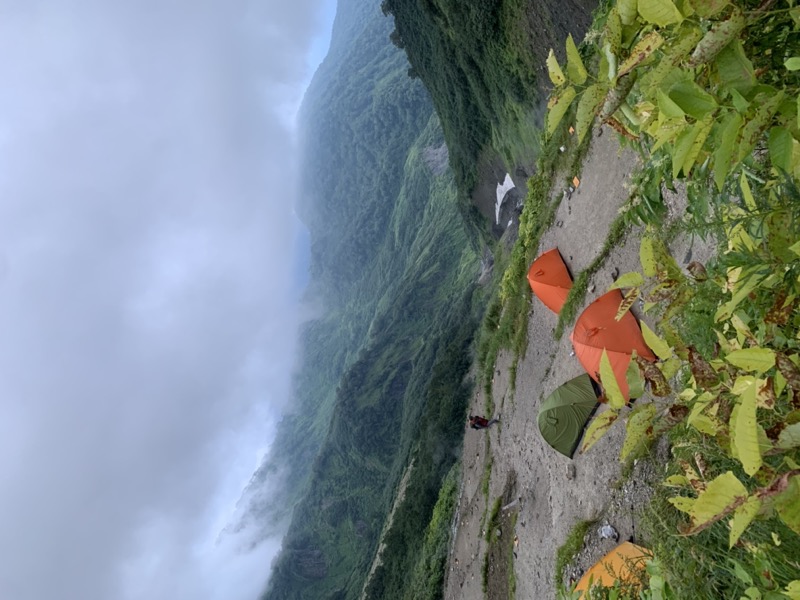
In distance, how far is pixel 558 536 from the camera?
1105 centimetres

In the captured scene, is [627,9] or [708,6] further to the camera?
[627,9]

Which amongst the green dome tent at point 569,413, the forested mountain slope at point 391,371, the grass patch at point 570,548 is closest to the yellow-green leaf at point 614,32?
the grass patch at point 570,548

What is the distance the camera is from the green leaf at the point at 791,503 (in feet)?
Answer: 4.37

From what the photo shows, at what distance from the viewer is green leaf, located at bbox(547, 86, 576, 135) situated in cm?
179

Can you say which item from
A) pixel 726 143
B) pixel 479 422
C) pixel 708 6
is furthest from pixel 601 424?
pixel 479 422

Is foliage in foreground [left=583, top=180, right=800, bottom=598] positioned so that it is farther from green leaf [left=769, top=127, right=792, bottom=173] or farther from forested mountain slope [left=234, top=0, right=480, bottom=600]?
forested mountain slope [left=234, top=0, right=480, bottom=600]

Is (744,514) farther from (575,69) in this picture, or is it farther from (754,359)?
(575,69)

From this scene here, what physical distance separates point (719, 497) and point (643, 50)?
4.24ft

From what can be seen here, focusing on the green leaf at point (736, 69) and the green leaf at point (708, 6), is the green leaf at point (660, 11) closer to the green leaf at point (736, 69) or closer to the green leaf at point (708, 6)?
the green leaf at point (708, 6)

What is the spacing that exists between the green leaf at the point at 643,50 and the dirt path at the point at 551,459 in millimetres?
6763

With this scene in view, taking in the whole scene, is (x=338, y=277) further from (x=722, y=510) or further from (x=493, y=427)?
(x=722, y=510)

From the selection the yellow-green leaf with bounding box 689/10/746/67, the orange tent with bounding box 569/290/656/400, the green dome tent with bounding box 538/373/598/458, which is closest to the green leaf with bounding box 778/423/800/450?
the yellow-green leaf with bounding box 689/10/746/67

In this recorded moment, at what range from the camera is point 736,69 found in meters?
1.45

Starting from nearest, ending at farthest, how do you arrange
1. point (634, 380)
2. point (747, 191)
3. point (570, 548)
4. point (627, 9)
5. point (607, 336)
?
point (627, 9) → point (747, 191) → point (634, 380) → point (570, 548) → point (607, 336)
